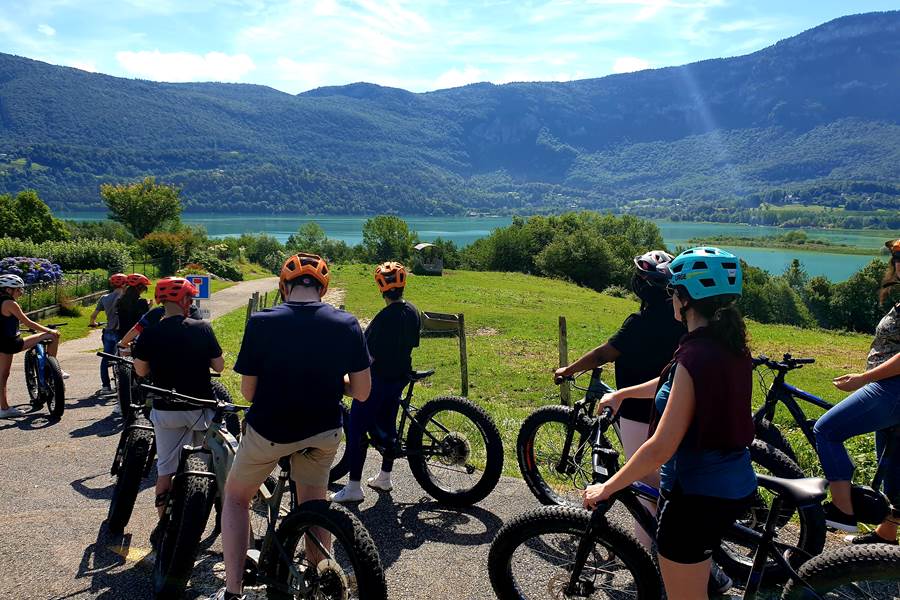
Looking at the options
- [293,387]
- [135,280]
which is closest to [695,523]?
[293,387]

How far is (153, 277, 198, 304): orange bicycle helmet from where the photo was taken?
4.56 meters

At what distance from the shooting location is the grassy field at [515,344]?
12.3 metres

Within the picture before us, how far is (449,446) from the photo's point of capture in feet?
18.6

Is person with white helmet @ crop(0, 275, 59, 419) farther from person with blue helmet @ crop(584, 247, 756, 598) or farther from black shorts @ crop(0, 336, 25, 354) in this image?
person with blue helmet @ crop(584, 247, 756, 598)

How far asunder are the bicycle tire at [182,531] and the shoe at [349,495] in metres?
1.81

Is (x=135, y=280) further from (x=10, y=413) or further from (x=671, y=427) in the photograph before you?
(x=671, y=427)

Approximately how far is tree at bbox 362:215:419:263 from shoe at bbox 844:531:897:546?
65.4m

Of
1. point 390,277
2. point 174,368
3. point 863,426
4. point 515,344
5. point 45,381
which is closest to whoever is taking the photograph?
point 863,426

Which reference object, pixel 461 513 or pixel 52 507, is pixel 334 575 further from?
pixel 52 507

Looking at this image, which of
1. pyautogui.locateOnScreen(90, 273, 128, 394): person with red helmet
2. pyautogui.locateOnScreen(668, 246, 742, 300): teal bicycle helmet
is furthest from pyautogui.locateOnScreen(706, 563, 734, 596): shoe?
pyautogui.locateOnScreen(90, 273, 128, 394): person with red helmet

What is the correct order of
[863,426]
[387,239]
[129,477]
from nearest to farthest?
[863,426] → [129,477] → [387,239]

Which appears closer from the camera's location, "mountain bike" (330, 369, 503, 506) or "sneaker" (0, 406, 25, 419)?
"mountain bike" (330, 369, 503, 506)

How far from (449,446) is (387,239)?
65.7 metres

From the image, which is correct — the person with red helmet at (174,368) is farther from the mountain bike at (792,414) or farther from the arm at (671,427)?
the mountain bike at (792,414)
